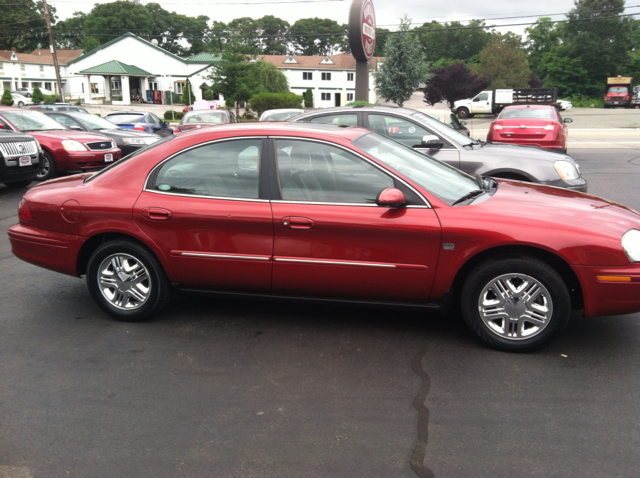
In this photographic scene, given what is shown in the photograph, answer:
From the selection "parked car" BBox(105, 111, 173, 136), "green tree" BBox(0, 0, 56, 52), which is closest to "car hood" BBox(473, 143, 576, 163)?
"parked car" BBox(105, 111, 173, 136)

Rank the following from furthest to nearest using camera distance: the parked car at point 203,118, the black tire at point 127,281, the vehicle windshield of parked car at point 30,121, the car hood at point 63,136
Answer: the parked car at point 203,118 < the vehicle windshield of parked car at point 30,121 < the car hood at point 63,136 < the black tire at point 127,281

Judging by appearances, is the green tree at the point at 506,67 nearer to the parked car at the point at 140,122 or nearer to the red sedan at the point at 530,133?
the parked car at the point at 140,122

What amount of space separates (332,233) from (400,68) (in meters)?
41.8

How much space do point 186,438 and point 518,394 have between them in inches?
76.9

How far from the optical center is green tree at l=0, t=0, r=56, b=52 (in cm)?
8850

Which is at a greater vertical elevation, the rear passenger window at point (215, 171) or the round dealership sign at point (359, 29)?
the round dealership sign at point (359, 29)

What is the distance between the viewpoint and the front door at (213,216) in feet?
14.5

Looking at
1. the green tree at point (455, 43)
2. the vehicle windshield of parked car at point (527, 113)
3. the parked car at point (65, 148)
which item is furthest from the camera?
the green tree at point (455, 43)

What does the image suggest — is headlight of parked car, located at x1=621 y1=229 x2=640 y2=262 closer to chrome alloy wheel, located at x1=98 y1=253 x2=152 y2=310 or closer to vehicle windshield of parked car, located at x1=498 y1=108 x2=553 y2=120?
chrome alloy wheel, located at x1=98 y1=253 x2=152 y2=310

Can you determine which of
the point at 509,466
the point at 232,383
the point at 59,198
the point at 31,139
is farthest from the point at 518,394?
the point at 31,139

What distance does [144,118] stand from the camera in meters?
21.4

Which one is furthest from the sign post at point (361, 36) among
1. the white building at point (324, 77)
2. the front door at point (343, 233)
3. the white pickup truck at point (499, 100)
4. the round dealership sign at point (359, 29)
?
the white building at point (324, 77)

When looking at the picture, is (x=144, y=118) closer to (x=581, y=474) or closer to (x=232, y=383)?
(x=232, y=383)

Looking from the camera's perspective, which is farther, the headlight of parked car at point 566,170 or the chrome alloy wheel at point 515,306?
the headlight of parked car at point 566,170
